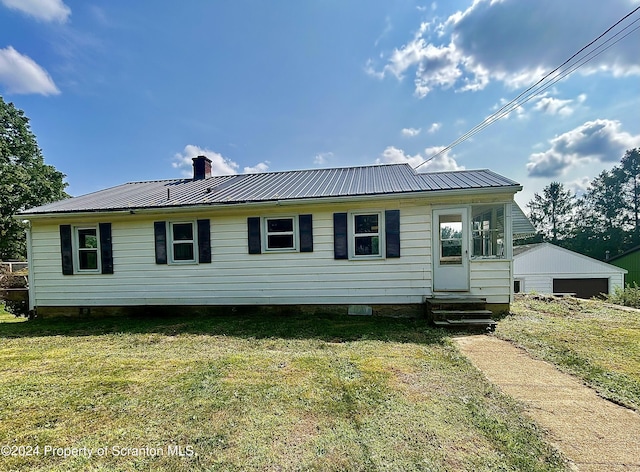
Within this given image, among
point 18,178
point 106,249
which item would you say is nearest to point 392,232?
point 106,249

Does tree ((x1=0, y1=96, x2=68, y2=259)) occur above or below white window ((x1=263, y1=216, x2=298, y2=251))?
A: above

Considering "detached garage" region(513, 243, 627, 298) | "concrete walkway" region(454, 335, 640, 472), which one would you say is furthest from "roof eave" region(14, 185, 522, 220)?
"detached garage" region(513, 243, 627, 298)

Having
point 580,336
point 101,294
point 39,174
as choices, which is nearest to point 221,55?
point 101,294

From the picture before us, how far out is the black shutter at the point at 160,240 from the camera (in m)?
7.41

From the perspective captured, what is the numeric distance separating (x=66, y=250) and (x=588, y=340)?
12.2 m

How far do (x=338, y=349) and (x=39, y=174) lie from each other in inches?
1438

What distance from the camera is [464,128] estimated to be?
37.2 ft

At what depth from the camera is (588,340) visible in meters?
4.88

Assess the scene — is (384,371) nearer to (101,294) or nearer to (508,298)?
(508,298)

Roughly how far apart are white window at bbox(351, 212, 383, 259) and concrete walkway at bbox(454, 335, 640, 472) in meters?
3.20

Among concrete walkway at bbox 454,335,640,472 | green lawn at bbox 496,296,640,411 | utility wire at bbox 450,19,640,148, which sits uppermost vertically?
utility wire at bbox 450,19,640,148

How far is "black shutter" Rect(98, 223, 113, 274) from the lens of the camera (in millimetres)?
7562

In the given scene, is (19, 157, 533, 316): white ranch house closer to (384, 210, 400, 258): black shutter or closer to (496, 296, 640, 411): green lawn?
(384, 210, 400, 258): black shutter

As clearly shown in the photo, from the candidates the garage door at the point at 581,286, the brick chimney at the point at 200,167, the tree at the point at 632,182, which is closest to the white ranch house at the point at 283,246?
the brick chimney at the point at 200,167
